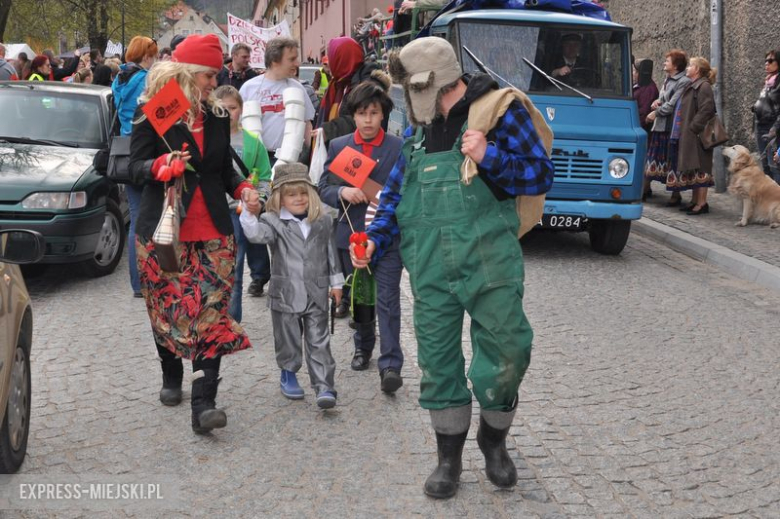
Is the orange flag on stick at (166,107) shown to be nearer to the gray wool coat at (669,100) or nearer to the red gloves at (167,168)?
the red gloves at (167,168)

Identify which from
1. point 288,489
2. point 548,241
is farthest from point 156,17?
point 288,489

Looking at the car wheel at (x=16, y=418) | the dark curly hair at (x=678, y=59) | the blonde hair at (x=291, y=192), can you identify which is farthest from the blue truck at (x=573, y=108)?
the car wheel at (x=16, y=418)

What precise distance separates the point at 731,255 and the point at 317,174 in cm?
519

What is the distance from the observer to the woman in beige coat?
1329 centimetres

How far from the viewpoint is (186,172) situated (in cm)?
519

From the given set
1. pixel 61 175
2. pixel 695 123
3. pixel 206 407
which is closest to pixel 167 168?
pixel 206 407

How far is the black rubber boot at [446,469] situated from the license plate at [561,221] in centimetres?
646

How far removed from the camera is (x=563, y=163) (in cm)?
1080

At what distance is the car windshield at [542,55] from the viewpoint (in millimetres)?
10867

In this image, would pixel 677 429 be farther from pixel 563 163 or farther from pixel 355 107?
pixel 563 163

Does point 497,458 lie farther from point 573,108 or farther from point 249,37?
point 249,37

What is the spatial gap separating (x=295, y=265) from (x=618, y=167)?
5.95 meters

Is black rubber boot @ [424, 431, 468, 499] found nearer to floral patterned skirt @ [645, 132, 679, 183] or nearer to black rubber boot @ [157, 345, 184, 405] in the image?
black rubber boot @ [157, 345, 184, 405]

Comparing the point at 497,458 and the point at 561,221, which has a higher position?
the point at 561,221
